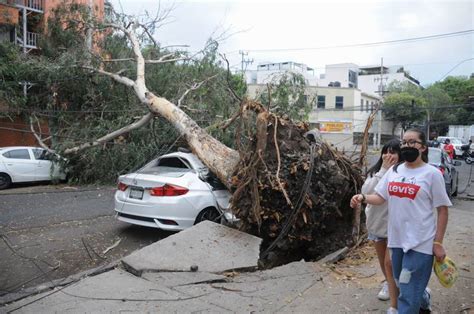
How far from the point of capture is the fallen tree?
6082 mm

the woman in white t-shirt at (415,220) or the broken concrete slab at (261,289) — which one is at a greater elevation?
the woman in white t-shirt at (415,220)

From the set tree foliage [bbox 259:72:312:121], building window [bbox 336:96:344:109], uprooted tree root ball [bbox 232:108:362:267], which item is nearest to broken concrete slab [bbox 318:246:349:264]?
uprooted tree root ball [bbox 232:108:362:267]

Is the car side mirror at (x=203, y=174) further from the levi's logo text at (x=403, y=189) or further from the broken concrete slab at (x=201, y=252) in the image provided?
the levi's logo text at (x=403, y=189)

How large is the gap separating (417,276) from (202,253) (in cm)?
290

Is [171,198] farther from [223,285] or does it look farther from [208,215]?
[223,285]

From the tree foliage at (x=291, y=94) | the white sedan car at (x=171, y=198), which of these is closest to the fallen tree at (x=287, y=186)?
the white sedan car at (x=171, y=198)

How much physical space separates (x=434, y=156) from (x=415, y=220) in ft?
31.2

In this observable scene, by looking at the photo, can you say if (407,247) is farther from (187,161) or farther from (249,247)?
(187,161)

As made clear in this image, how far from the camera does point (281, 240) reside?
6.20m

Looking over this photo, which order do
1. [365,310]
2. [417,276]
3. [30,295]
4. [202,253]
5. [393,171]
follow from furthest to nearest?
[202,253]
[30,295]
[365,310]
[393,171]
[417,276]

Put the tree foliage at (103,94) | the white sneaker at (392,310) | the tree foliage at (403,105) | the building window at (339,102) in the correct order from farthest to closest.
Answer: the building window at (339,102) → the tree foliage at (403,105) → the tree foliage at (103,94) → the white sneaker at (392,310)

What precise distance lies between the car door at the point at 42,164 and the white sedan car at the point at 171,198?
8652 mm

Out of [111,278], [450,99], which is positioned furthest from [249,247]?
[450,99]

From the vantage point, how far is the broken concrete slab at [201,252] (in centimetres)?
511
